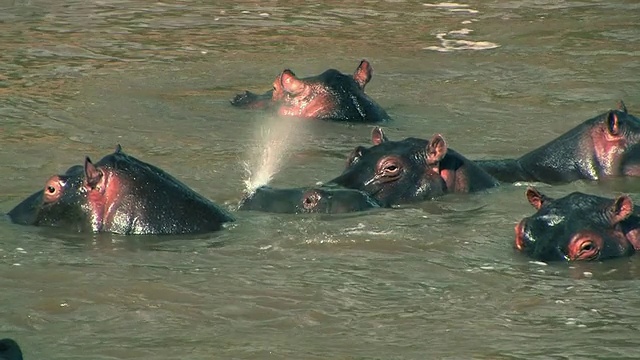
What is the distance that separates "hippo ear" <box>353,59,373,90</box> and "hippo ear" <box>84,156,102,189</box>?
449 centimetres

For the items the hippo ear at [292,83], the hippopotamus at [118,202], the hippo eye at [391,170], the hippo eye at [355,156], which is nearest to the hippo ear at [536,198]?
the hippo eye at [391,170]

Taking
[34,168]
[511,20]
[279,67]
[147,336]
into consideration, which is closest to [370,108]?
[279,67]

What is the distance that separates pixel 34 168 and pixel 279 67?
15.3ft

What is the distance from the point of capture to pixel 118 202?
770 centimetres

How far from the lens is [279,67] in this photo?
46.2ft

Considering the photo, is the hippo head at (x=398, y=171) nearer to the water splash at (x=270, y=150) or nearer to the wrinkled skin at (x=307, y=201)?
the wrinkled skin at (x=307, y=201)

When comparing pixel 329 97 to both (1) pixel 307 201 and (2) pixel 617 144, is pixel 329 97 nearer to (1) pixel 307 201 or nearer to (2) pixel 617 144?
(2) pixel 617 144

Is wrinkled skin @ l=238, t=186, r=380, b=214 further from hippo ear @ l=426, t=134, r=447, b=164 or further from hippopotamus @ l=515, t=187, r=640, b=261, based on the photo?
hippopotamus @ l=515, t=187, r=640, b=261

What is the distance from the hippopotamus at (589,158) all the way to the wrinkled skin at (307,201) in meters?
1.39

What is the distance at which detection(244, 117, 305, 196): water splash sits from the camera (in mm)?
9660

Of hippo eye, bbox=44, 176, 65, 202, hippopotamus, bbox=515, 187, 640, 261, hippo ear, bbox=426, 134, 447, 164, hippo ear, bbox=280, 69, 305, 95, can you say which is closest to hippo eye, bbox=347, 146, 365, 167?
hippo ear, bbox=426, 134, 447, 164

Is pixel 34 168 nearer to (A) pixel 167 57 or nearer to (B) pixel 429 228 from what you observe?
(B) pixel 429 228

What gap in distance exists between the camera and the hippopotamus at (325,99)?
469 inches

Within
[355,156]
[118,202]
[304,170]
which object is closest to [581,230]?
[355,156]
